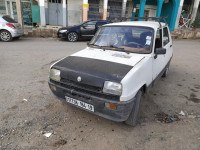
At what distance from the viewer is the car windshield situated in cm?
307

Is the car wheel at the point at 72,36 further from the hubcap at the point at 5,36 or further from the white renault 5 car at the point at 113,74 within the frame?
the white renault 5 car at the point at 113,74

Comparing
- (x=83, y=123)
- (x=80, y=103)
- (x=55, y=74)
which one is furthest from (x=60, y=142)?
(x=55, y=74)

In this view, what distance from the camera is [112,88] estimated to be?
221 centimetres

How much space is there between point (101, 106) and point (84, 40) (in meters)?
9.76

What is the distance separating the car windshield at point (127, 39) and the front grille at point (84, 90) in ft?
3.84

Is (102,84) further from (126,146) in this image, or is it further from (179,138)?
(179,138)

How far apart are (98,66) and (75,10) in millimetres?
15636

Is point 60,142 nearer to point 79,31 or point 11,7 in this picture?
point 79,31

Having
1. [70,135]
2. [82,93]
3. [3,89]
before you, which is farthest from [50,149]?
[3,89]

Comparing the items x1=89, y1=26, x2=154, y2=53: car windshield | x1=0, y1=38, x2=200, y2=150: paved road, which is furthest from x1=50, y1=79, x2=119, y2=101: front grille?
x1=89, y1=26, x2=154, y2=53: car windshield

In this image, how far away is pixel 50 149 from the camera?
221cm

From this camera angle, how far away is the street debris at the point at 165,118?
2.92 meters

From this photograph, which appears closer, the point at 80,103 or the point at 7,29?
the point at 80,103

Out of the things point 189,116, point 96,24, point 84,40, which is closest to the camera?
point 189,116
